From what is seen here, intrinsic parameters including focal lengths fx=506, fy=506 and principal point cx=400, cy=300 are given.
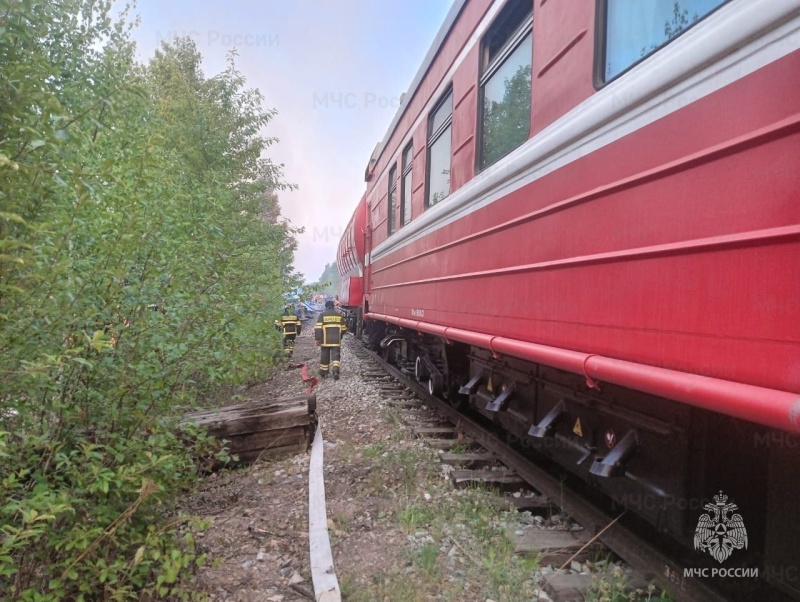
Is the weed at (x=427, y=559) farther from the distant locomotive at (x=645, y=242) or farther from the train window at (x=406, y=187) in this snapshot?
the train window at (x=406, y=187)

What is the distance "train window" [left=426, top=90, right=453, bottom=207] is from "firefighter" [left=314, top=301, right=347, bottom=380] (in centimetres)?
418

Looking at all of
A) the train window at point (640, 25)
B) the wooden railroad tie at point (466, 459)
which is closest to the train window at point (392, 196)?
the wooden railroad tie at point (466, 459)

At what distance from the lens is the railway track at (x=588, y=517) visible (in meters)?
2.27

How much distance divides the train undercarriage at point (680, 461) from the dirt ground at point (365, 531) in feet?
2.18

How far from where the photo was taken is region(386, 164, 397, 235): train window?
7133 mm

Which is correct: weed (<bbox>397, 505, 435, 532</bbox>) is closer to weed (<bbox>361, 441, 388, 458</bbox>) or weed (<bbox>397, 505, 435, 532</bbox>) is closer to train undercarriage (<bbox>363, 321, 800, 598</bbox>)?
train undercarriage (<bbox>363, 321, 800, 598</bbox>)

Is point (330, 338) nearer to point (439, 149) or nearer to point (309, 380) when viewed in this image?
point (309, 380)

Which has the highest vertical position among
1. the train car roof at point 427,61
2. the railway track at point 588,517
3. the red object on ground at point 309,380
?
the train car roof at point 427,61

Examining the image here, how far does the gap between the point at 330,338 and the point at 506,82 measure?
6091 mm

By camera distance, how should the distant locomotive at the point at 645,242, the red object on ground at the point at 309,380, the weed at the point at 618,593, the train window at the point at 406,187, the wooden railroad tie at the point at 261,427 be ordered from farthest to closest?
the train window at the point at 406,187
the red object on ground at the point at 309,380
the wooden railroad tie at the point at 261,427
the weed at the point at 618,593
the distant locomotive at the point at 645,242

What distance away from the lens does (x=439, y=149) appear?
15.9 feet

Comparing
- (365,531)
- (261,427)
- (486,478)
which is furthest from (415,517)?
(261,427)

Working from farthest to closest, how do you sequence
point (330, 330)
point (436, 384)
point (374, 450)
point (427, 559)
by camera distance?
point (330, 330), point (436, 384), point (374, 450), point (427, 559)

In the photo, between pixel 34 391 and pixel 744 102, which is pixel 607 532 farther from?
pixel 34 391
